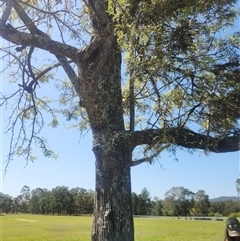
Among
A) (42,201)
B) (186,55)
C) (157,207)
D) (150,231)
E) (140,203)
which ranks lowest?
(150,231)

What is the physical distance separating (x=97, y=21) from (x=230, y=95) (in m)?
1.31

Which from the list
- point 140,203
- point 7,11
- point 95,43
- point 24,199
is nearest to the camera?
point 95,43

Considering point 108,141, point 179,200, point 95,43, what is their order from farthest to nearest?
point 179,200 → point 95,43 → point 108,141

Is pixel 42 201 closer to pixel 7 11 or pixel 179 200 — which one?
pixel 179 200

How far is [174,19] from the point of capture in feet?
5.98

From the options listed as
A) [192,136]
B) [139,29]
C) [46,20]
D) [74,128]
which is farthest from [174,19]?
[74,128]

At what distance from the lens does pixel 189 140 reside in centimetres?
207

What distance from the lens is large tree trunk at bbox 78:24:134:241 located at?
2215 mm

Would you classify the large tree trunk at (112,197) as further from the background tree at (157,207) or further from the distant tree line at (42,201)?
the distant tree line at (42,201)

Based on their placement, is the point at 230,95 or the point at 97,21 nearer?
the point at 230,95

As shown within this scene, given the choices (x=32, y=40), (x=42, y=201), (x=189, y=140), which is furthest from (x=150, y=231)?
(x=42, y=201)

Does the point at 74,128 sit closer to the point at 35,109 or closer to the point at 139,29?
the point at 35,109

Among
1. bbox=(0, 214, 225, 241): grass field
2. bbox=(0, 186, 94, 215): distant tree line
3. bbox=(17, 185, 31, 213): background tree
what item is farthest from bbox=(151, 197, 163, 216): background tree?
bbox=(17, 185, 31, 213): background tree

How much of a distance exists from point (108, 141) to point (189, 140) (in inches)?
24.7
